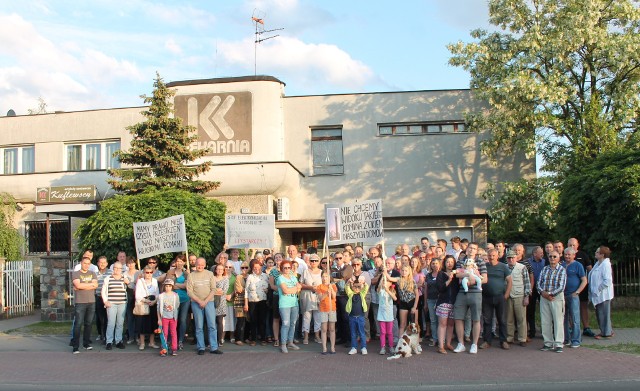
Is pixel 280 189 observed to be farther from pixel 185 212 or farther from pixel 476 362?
pixel 476 362

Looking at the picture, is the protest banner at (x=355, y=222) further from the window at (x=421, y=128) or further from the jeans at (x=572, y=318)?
the window at (x=421, y=128)

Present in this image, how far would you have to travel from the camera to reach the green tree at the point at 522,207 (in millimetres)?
20891

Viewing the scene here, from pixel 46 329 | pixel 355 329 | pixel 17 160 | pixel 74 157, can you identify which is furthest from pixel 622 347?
pixel 17 160

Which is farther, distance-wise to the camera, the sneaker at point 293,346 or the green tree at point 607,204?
the green tree at point 607,204

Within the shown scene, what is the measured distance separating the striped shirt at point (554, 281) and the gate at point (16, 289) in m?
14.9

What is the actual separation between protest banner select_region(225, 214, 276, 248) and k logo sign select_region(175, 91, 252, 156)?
1032 centimetres

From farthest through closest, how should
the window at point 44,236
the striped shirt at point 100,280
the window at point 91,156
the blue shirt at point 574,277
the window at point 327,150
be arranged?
the window at point 91,156 < the window at point 44,236 < the window at point 327,150 < the striped shirt at point 100,280 < the blue shirt at point 574,277

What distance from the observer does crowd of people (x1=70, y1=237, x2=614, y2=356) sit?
474 inches

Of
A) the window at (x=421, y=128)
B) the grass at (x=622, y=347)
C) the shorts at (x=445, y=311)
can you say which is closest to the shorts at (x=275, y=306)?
the shorts at (x=445, y=311)

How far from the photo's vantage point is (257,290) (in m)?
13.3

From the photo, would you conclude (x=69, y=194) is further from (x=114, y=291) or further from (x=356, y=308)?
(x=356, y=308)

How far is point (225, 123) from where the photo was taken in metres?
25.2

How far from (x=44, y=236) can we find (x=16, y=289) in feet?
24.7

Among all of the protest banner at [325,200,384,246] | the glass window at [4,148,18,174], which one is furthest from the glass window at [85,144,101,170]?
the protest banner at [325,200,384,246]
